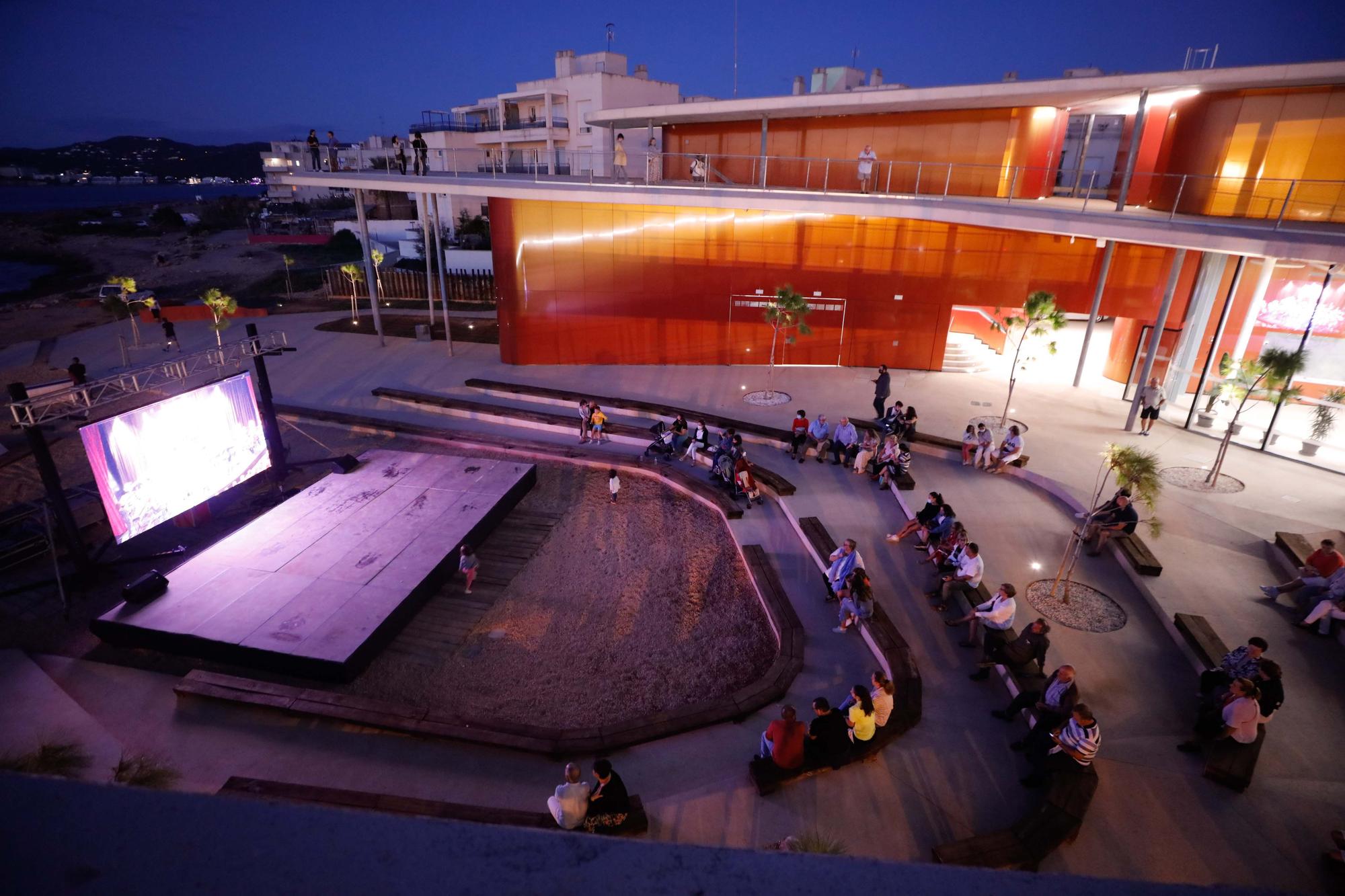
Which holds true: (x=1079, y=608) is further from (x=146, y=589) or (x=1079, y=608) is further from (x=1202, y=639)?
(x=146, y=589)

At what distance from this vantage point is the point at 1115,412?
17641mm

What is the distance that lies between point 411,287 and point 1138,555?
33.2 metres

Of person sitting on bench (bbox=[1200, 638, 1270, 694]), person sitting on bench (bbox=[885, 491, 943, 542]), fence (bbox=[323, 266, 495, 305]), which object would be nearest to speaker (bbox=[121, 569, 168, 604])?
person sitting on bench (bbox=[885, 491, 943, 542])

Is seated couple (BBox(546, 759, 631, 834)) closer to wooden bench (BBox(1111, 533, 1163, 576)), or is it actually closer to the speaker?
the speaker

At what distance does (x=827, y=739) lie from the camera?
7.27 metres

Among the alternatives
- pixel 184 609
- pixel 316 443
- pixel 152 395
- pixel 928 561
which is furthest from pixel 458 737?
pixel 152 395

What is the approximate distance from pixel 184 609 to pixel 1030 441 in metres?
17.7

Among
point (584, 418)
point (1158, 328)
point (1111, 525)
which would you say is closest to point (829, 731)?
point (1111, 525)

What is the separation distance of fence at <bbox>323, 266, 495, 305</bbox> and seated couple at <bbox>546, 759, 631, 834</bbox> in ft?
99.0

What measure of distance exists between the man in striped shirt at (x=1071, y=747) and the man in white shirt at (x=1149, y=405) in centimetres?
1175

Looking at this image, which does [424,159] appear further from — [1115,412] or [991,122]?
[1115,412]

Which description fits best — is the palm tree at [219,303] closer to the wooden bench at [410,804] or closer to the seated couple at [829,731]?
the wooden bench at [410,804]

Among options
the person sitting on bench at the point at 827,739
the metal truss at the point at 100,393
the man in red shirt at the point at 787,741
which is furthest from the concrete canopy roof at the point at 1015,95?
the man in red shirt at the point at 787,741

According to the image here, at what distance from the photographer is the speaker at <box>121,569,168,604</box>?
10.3 meters
